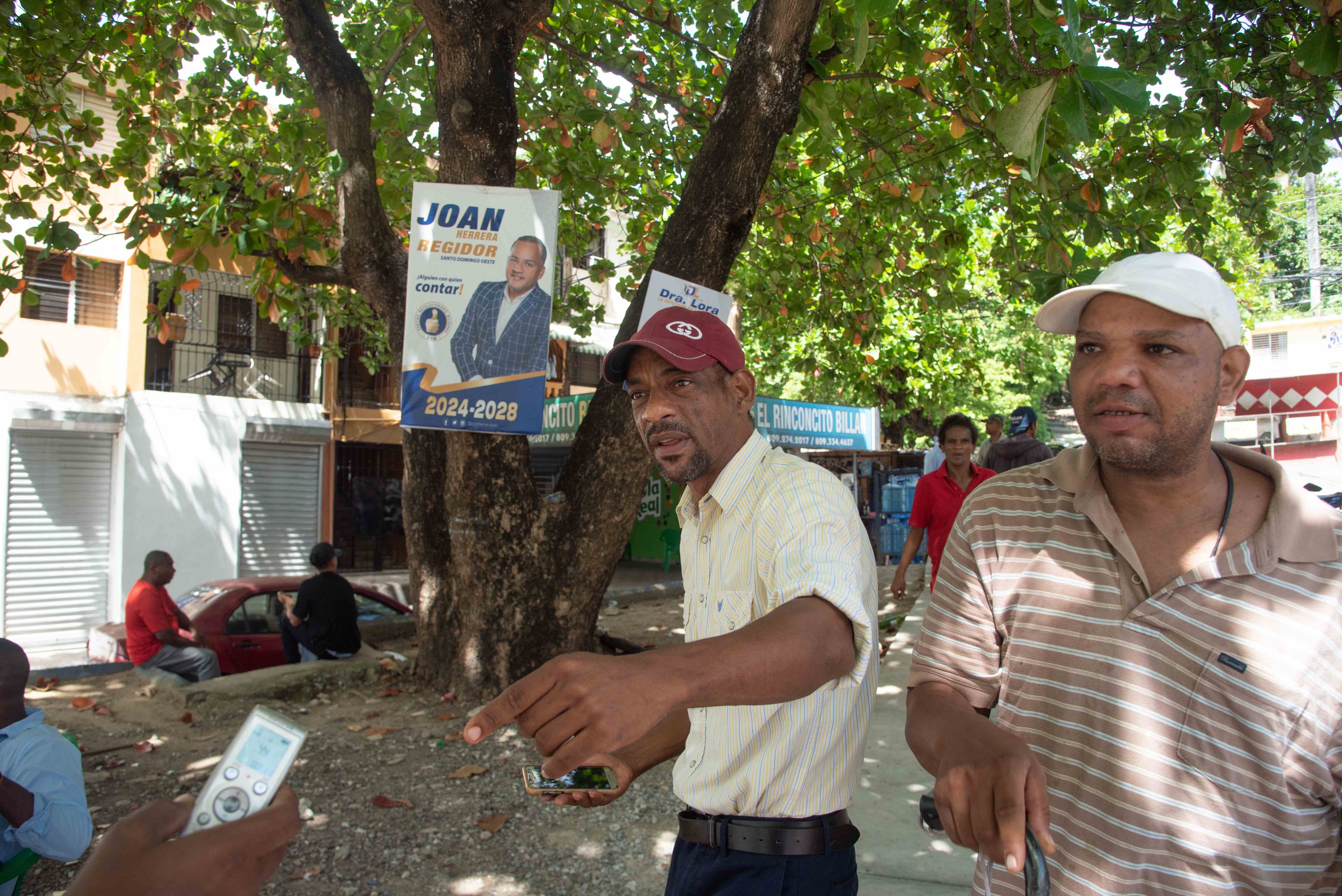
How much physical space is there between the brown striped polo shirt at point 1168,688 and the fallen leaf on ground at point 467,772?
3.90 meters

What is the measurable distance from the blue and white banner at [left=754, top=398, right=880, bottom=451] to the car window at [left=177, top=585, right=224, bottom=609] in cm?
783

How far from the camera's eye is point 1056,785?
5.63 feet

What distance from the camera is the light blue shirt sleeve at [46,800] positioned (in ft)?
9.09

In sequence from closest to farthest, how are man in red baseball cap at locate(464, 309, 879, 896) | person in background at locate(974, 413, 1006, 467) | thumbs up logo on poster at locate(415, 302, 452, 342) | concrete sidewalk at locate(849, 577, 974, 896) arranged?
man in red baseball cap at locate(464, 309, 879, 896) < concrete sidewalk at locate(849, 577, 974, 896) < thumbs up logo on poster at locate(415, 302, 452, 342) < person in background at locate(974, 413, 1006, 467)

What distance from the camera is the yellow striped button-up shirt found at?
182 centimetres

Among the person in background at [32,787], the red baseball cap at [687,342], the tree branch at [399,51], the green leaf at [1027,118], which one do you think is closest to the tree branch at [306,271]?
the tree branch at [399,51]

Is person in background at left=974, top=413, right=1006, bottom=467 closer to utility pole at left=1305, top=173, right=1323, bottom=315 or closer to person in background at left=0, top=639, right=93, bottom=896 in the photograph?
person in background at left=0, top=639, right=93, bottom=896

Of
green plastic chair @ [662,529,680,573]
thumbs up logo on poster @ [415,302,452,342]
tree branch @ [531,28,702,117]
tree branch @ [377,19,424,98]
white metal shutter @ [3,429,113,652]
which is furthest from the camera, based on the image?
green plastic chair @ [662,529,680,573]

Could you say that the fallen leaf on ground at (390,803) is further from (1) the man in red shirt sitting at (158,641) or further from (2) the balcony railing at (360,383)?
(2) the balcony railing at (360,383)

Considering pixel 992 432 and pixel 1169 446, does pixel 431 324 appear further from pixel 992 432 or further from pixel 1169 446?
pixel 992 432

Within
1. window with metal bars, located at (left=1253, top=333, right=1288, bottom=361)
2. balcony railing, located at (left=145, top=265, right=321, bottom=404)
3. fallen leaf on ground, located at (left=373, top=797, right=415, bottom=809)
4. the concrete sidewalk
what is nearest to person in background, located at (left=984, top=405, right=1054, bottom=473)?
the concrete sidewalk

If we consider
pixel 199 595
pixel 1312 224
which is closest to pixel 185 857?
pixel 199 595

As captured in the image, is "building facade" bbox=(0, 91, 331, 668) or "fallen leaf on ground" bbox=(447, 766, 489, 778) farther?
"building facade" bbox=(0, 91, 331, 668)

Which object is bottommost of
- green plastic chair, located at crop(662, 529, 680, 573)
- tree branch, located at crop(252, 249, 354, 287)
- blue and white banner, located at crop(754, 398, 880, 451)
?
green plastic chair, located at crop(662, 529, 680, 573)
